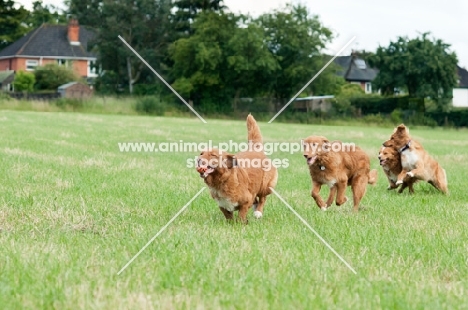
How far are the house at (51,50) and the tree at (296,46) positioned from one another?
92.1 feet

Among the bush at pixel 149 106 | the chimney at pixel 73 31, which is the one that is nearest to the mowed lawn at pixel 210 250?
the bush at pixel 149 106

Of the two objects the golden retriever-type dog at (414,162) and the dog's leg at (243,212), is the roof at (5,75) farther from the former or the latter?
the dog's leg at (243,212)

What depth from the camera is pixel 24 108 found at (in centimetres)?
4597

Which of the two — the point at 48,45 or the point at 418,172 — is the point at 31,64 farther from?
the point at 418,172

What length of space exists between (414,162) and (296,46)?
46499 mm

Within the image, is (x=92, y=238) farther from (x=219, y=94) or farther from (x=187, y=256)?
(x=219, y=94)

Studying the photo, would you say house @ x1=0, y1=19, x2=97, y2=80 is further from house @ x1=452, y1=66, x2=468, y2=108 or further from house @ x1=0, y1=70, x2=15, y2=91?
house @ x1=452, y1=66, x2=468, y2=108

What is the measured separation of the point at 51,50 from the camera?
79688 millimetres

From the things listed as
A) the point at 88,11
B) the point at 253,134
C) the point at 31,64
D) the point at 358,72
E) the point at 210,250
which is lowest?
the point at 210,250

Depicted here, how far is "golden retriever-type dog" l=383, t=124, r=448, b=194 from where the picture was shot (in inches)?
433

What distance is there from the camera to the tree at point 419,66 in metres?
54.2

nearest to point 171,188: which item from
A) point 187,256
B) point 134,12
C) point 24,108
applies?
point 187,256

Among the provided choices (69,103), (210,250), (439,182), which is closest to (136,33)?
(69,103)

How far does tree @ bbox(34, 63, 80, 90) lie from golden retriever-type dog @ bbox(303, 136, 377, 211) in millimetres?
59795
